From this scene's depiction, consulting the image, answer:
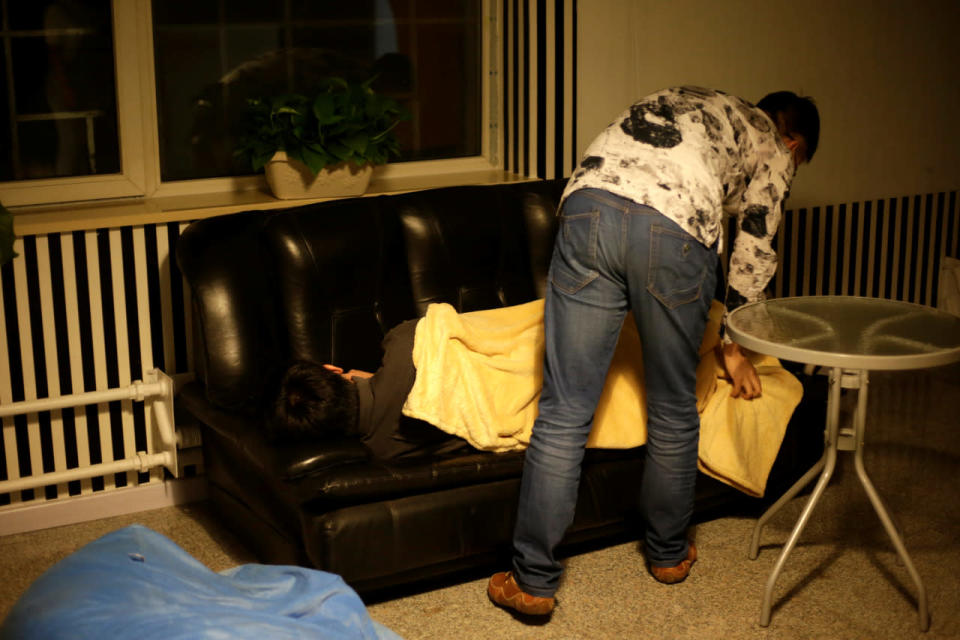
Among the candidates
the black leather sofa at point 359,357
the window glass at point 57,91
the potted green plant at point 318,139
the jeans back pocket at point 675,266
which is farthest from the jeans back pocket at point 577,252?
the window glass at point 57,91

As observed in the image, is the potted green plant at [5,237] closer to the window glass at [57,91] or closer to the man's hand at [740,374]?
the window glass at [57,91]

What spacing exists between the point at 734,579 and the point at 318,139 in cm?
164

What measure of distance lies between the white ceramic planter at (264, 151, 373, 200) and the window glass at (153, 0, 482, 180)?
0.27 m

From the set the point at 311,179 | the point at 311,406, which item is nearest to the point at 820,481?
the point at 311,406

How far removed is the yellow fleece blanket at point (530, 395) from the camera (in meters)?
2.40

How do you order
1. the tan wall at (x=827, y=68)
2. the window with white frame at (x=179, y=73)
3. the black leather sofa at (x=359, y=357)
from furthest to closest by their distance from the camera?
1. the tan wall at (x=827, y=68)
2. the window with white frame at (x=179, y=73)
3. the black leather sofa at (x=359, y=357)

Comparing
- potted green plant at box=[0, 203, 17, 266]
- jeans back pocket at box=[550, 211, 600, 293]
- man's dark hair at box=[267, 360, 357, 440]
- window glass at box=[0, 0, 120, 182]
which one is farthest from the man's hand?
window glass at box=[0, 0, 120, 182]

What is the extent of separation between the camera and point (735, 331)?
2326 mm

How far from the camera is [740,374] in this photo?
2.65 meters

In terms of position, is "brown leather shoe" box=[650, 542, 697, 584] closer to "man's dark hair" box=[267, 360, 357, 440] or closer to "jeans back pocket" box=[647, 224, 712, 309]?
"jeans back pocket" box=[647, 224, 712, 309]

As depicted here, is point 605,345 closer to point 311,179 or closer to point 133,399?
point 311,179

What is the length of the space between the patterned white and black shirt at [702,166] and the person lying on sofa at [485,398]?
1.13 feet

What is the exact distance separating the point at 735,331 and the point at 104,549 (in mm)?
1382

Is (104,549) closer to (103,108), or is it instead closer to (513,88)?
(103,108)
